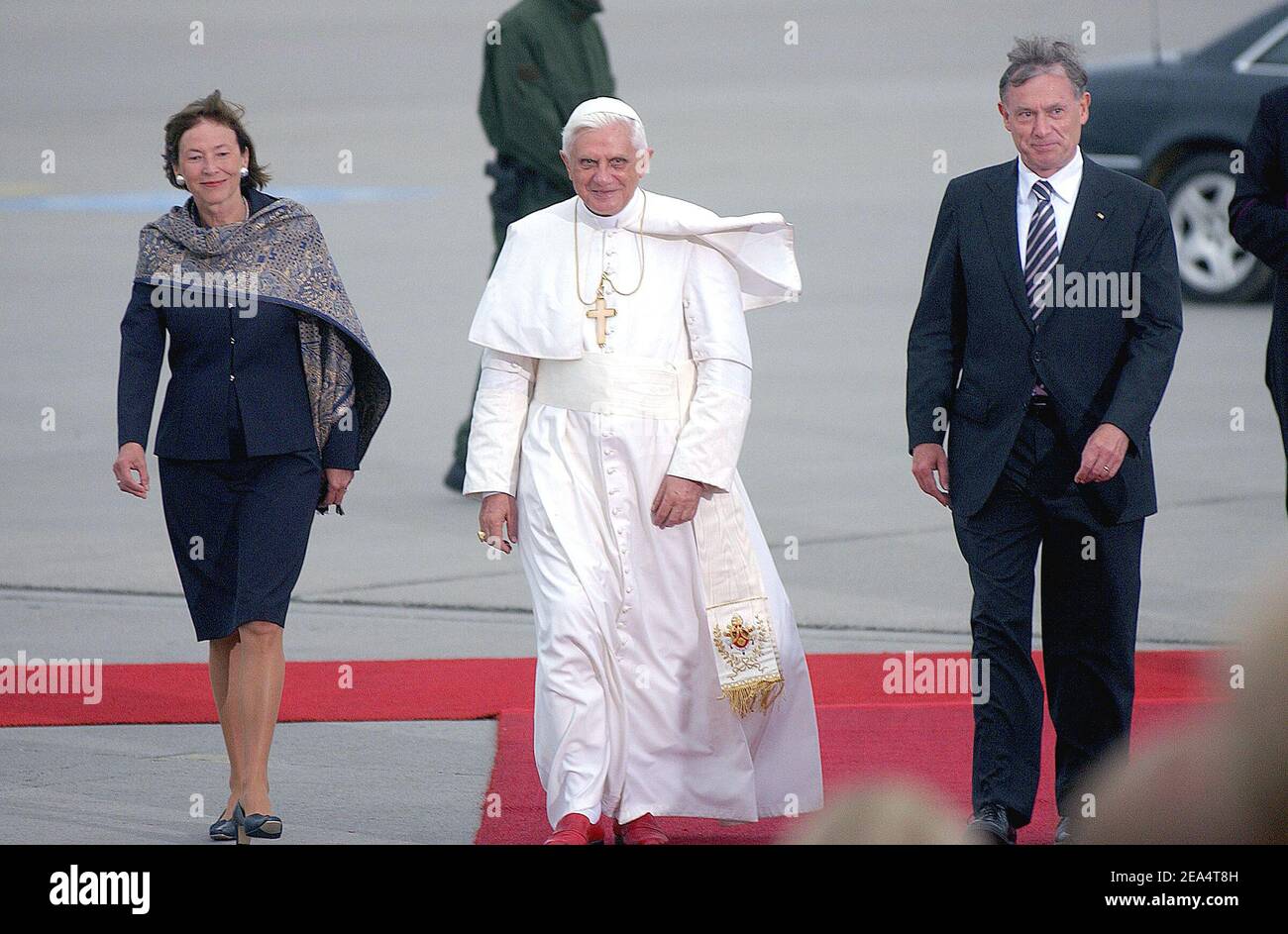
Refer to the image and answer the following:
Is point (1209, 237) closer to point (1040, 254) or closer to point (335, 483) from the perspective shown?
point (1040, 254)

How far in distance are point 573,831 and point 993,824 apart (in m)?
0.93

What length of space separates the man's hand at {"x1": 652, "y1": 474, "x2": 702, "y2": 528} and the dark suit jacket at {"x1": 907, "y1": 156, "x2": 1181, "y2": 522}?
1.86ft

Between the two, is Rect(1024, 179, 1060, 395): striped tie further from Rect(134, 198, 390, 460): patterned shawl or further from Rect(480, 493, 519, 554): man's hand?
Rect(134, 198, 390, 460): patterned shawl

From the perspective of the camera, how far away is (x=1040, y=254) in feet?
15.7

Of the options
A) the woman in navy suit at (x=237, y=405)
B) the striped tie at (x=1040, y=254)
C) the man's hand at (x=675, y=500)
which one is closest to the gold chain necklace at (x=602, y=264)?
the man's hand at (x=675, y=500)

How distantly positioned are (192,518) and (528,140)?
3687 millimetres

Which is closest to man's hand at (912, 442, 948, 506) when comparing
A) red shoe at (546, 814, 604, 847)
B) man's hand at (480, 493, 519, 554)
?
man's hand at (480, 493, 519, 554)

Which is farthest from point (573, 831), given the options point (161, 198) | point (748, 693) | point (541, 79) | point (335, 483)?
point (161, 198)

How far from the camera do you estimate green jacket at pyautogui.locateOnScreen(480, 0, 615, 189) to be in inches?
325

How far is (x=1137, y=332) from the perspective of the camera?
4.77 meters
